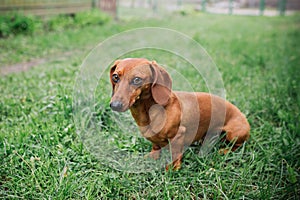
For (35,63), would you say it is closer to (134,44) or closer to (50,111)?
(134,44)

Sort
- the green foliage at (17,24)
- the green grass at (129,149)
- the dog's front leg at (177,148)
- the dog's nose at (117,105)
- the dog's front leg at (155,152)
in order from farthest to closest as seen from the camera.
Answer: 1. the green foliage at (17,24)
2. the dog's front leg at (155,152)
3. the dog's front leg at (177,148)
4. the green grass at (129,149)
5. the dog's nose at (117,105)

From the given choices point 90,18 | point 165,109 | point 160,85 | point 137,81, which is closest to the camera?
point 137,81

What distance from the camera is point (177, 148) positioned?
7.55 ft

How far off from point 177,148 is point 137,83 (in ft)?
2.24

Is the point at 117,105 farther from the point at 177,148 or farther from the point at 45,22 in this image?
the point at 45,22

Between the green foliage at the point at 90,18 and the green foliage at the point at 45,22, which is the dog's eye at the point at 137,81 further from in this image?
the green foliage at the point at 90,18

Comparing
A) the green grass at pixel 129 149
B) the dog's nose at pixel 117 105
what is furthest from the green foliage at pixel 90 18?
the dog's nose at pixel 117 105

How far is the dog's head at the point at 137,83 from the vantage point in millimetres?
1868

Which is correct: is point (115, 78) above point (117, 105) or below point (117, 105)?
above

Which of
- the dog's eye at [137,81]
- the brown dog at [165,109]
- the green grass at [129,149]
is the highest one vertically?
the dog's eye at [137,81]

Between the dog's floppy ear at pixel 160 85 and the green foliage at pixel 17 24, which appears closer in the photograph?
the dog's floppy ear at pixel 160 85

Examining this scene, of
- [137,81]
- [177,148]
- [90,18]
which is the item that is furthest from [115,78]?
[90,18]

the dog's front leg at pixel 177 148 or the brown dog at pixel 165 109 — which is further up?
the brown dog at pixel 165 109

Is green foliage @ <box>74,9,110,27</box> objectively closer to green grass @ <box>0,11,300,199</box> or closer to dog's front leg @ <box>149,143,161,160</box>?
green grass @ <box>0,11,300,199</box>
